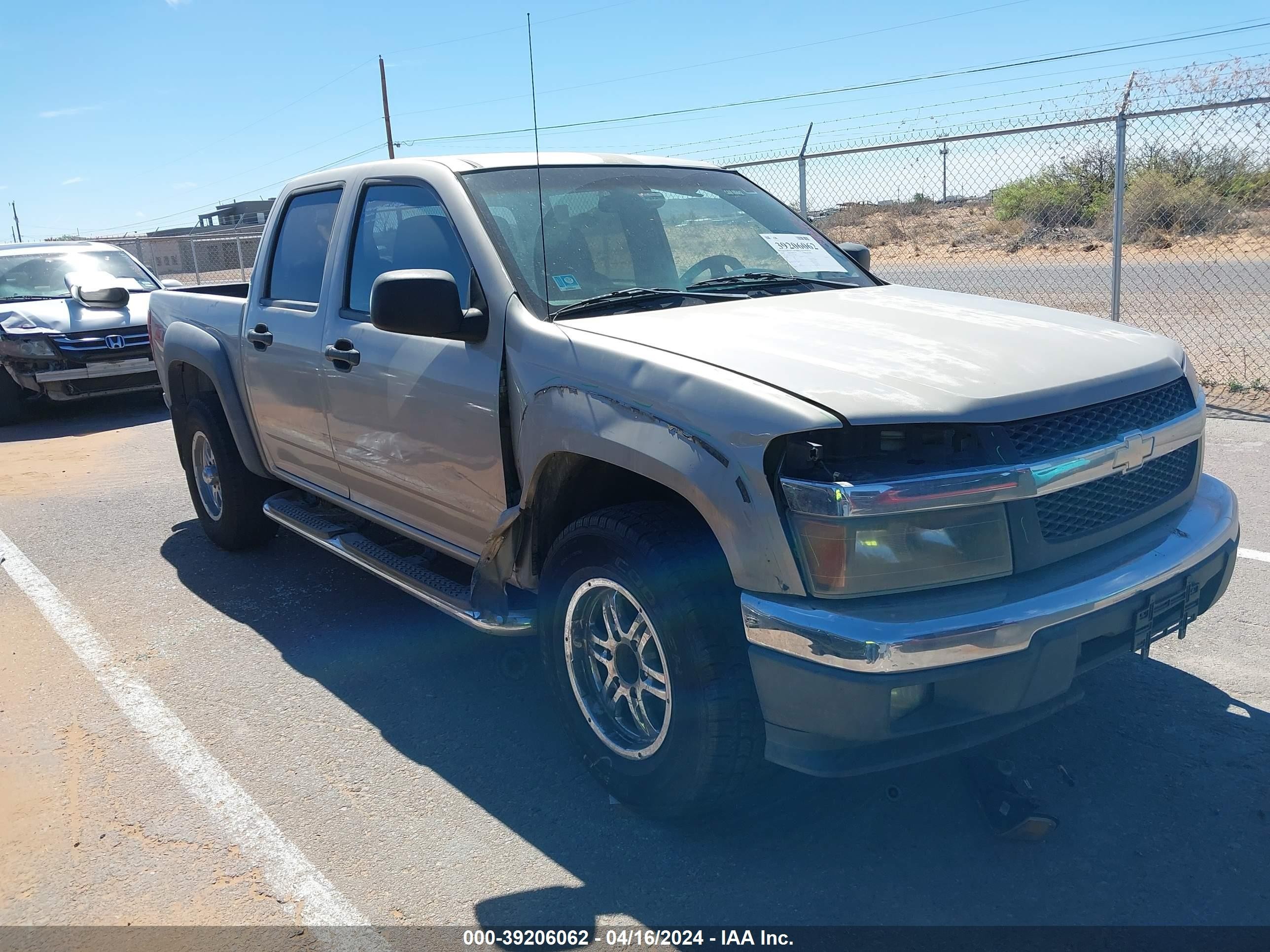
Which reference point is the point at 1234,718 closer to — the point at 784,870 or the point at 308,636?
the point at 784,870

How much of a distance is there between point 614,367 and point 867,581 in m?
0.96

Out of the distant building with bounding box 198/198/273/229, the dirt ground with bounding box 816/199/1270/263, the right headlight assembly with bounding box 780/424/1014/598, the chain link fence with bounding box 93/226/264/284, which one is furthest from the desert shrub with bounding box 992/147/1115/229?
the distant building with bounding box 198/198/273/229

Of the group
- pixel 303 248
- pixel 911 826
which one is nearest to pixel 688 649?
pixel 911 826

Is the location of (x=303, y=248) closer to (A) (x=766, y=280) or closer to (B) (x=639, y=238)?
(B) (x=639, y=238)

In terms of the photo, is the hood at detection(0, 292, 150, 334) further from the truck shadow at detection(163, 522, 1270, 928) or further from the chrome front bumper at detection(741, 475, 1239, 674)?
the chrome front bumper at detection(741, 475, 1239, 674)

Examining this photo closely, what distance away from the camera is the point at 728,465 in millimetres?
2629

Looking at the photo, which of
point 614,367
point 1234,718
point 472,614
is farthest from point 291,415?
point 1234,718

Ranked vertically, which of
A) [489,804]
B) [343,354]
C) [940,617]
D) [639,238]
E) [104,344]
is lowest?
[489,804]

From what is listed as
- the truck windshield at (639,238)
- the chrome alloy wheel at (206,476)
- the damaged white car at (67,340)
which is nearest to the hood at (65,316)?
the damaged white car at (67,340)

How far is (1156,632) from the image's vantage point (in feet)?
9.45

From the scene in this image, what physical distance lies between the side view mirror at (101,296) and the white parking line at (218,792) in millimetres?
5330

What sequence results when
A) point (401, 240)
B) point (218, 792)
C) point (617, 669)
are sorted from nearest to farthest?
point (617, 669), point (218, 792), point (401, 240)

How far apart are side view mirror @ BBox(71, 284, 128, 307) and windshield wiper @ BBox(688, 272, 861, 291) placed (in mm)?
7792

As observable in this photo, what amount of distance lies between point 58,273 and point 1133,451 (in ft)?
39.2
